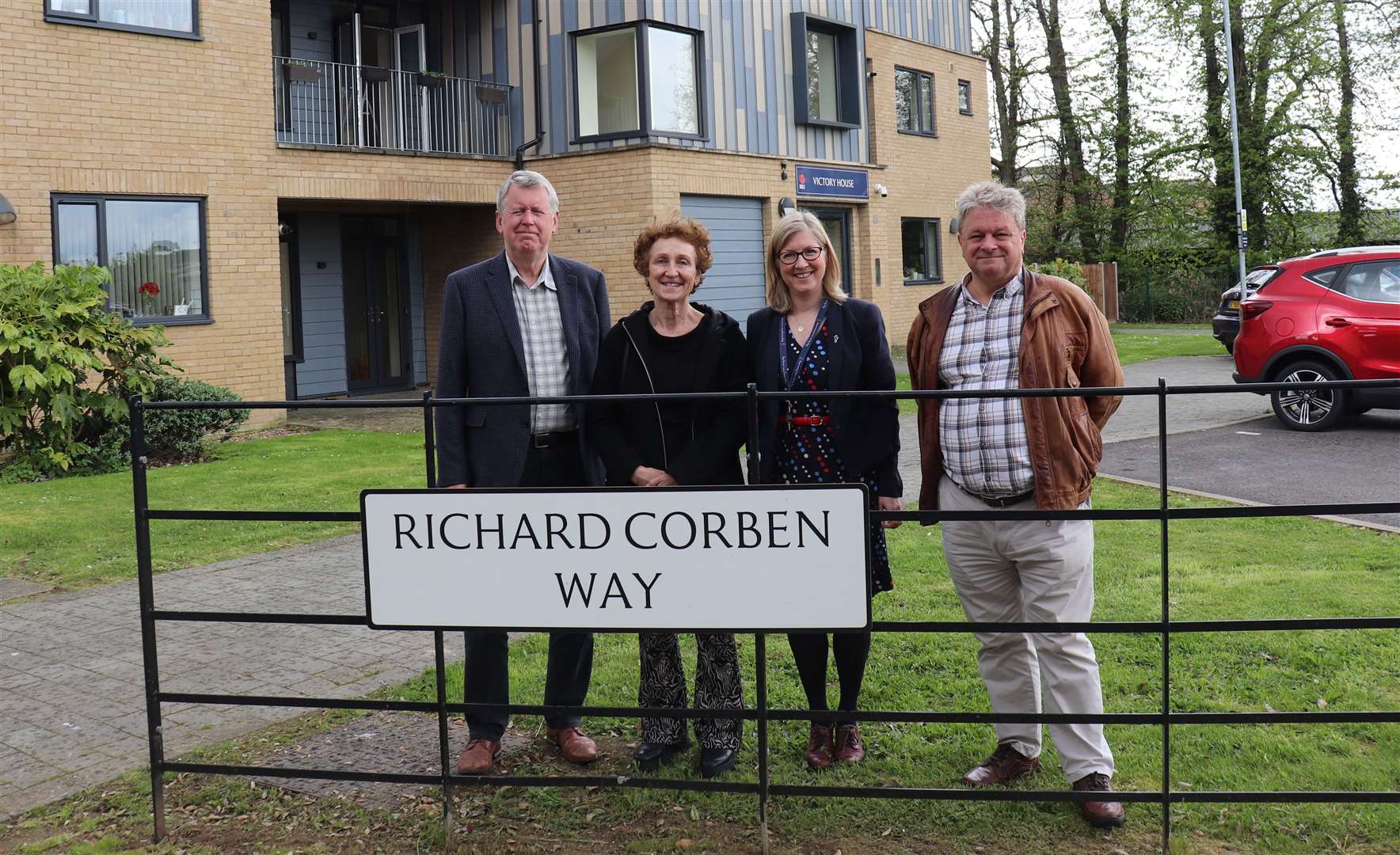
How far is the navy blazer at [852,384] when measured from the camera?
13.3 feet

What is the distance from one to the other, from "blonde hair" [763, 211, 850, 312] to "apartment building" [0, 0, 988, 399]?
36.2 ft

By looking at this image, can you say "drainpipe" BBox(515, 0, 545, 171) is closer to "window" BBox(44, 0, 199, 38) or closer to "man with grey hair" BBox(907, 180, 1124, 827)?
"window" BBox(44, 0, 199, 38)

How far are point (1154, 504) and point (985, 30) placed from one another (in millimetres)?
33596

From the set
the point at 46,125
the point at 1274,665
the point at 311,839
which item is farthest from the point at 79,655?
the point at 46,125

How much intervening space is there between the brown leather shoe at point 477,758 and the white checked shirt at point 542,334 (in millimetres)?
1094

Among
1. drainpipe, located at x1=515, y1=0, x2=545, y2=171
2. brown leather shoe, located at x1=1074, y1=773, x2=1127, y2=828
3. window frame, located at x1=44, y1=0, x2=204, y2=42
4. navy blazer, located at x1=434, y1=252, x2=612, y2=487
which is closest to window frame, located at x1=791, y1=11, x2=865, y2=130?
drainpipe, located at x1=515, y1=0, x2=545, y2=171

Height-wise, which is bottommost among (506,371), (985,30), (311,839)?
(311,839)

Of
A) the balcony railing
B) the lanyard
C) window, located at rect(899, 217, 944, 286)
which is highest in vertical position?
the balcony railing

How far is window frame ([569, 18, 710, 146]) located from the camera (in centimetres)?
1722

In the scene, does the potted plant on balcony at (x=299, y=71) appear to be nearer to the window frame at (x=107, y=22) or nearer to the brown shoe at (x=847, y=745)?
the window frame at (x=107, y=22)

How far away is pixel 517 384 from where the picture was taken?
4.26 meters

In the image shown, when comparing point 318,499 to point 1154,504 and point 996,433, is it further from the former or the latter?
point 996,433

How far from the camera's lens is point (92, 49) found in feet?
43.9

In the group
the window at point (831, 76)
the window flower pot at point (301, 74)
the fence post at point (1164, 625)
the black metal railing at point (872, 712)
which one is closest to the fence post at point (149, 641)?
the black metal railing at point (872, 712)
